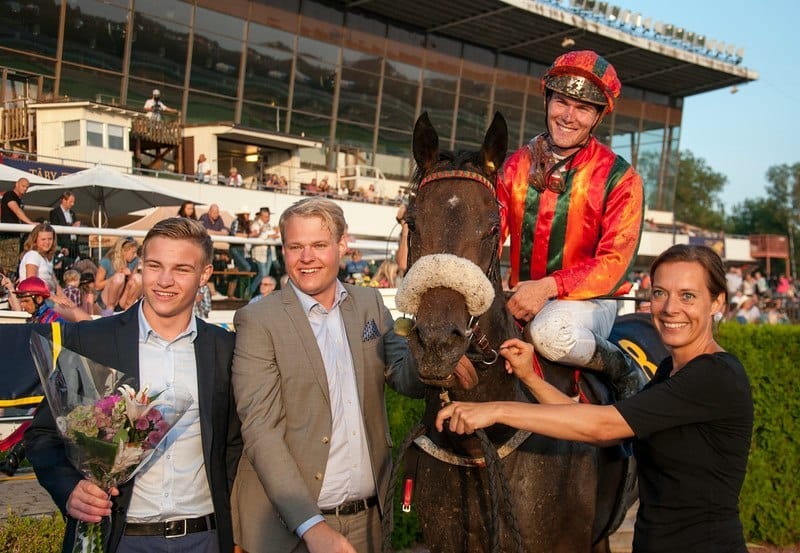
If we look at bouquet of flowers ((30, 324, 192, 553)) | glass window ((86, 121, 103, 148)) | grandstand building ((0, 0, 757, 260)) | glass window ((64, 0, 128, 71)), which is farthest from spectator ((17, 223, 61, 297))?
glass window ((64, 0, 128, 71))

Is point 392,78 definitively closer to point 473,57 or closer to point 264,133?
point 473,57

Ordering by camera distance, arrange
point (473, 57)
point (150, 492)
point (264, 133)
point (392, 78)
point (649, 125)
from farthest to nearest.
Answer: point (649, 125)
point (473, 57)
point (392, 78)
point (264, 133)
point (150, 492)

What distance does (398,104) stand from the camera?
31.3m

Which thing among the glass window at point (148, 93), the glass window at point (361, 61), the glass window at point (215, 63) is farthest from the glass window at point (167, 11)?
the glass window at point (361, 61)

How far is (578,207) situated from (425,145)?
3.12ft

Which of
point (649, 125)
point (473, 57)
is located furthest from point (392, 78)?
point (649, 125)

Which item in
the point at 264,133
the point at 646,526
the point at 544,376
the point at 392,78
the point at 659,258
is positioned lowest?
the point at 646,526

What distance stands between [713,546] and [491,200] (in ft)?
4.49

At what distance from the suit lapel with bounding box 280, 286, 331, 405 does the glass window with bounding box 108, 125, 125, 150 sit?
20256 mm

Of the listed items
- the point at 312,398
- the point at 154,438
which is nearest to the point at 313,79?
the point at 312,398

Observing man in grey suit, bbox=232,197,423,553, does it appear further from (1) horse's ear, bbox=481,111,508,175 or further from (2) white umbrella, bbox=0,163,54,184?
(2) white umbrella, bbox=0,163,54,184

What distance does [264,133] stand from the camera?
2661cm

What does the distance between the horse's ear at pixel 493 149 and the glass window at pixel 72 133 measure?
1989 cm

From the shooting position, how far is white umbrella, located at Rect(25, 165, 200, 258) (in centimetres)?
1230
